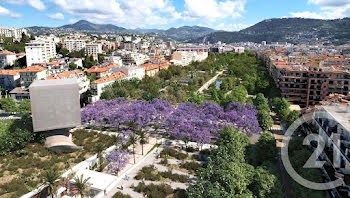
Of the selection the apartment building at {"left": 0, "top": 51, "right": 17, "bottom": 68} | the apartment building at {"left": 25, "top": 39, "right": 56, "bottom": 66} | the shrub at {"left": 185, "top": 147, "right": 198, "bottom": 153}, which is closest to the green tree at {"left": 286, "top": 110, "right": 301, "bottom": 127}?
the shrub at {"left": 185, "top": 147, "right": 198, "bottom": 153}

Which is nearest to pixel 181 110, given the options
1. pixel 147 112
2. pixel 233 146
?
pixel 147 112

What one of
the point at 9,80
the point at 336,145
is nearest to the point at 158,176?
the point at 336,145

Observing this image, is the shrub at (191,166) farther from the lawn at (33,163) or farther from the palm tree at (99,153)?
the lawn at (33,163)

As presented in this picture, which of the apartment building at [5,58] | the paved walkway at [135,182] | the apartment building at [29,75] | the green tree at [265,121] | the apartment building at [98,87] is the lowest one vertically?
the paved walkway at [135,182]

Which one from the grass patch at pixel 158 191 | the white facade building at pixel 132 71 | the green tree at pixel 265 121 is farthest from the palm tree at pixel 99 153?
the white facade building at pixel 132 71

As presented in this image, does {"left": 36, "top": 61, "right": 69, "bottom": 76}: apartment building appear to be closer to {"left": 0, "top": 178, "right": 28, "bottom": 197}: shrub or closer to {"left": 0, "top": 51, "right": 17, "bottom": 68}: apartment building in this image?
{"left": 0, "top": 51, "right": 17, "bottom": 68}: apartment building

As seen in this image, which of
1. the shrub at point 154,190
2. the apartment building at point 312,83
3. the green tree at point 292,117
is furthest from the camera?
the apartment building at point 312,83

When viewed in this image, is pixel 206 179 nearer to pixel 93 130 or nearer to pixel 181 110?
pixel 181 110
